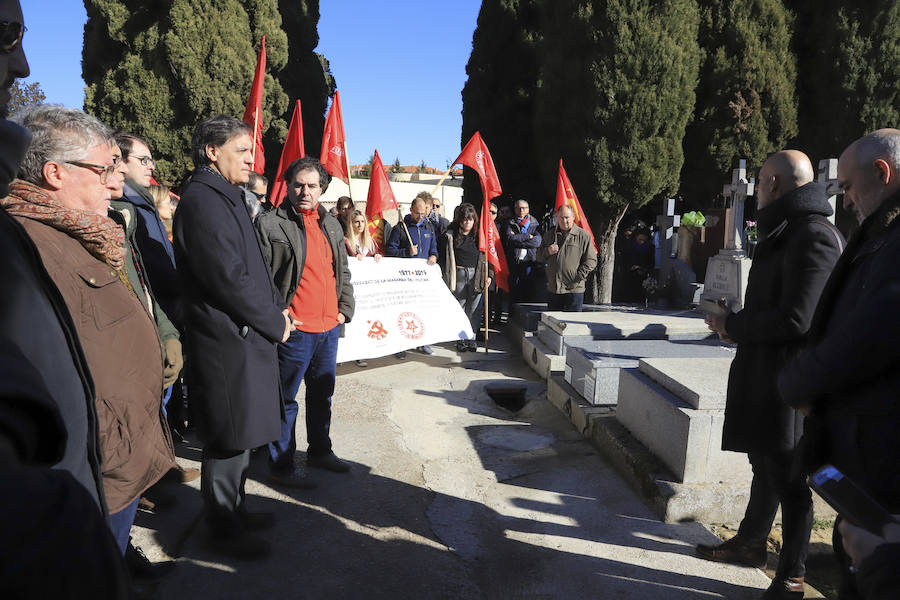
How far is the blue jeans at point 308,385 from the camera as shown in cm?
368

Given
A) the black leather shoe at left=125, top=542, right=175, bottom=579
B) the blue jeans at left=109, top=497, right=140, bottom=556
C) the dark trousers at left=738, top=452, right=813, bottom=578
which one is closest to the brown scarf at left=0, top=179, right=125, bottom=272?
the blue jeans at left=109, top=497, right=140, bottom=556

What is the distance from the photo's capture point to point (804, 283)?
8.16 feet

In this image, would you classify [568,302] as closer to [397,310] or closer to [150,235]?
[397,310]

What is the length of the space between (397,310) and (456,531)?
11.9 feet

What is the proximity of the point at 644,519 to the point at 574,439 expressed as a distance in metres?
1.29

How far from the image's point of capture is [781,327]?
2521mm

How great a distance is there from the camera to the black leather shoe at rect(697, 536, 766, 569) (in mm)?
2947

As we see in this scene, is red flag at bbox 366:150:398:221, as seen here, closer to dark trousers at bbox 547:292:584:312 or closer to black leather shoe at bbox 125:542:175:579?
dark trousers at bbox 547:292:584:312

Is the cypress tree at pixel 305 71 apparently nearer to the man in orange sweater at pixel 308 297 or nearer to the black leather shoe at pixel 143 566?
the man in orange sweater at pixel 308 297

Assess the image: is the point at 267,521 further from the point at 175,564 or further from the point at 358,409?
the point at 358,409

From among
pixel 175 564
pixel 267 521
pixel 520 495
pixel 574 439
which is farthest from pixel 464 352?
pixel 175 564

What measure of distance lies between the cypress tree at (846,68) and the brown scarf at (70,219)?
13.8 metres

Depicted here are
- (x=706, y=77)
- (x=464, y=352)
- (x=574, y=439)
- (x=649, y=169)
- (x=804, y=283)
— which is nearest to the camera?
(x=804, y=283)

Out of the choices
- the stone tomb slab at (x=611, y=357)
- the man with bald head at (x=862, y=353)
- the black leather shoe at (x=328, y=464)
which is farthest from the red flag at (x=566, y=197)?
the man with bald head at (x=862, y=353)
